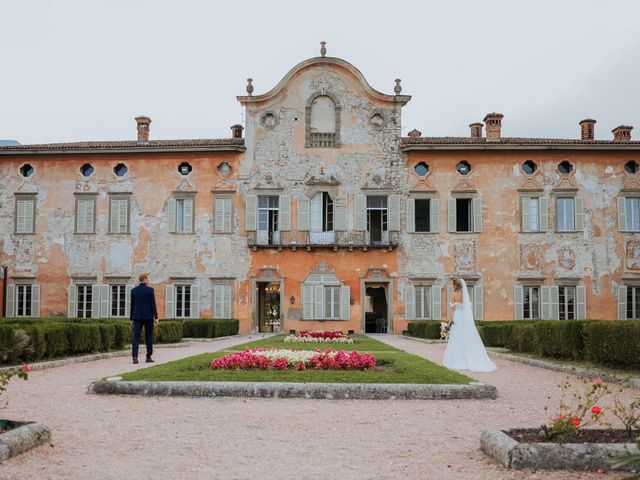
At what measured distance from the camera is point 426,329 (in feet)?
78.1

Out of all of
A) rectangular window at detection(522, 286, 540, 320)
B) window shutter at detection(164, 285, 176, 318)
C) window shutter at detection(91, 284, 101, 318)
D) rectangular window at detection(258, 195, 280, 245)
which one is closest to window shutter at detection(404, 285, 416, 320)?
rectangular window at detection(522, 286, 540, 320)

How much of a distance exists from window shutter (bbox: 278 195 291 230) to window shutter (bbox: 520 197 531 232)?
30.1 ft

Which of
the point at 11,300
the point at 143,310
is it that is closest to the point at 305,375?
the point at 143,310

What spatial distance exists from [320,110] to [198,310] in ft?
31.0

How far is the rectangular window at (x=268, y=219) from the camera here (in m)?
29.4

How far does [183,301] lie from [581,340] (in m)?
18.7

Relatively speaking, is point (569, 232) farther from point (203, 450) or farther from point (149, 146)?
point (203, 450)

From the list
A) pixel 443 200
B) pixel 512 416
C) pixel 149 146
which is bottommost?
pixel 512 416

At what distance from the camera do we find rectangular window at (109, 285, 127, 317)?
2933 centimetres

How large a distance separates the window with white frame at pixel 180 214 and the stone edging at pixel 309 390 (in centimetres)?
2086

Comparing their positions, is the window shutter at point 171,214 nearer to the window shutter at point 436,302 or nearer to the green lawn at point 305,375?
the window shutter at point 436,302

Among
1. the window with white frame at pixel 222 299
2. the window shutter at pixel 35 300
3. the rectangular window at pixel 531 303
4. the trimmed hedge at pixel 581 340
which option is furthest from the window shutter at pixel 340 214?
the window shutter at pixel 35 300


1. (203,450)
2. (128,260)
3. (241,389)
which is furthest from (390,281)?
(203,450)

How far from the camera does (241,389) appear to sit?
885 centimetres
